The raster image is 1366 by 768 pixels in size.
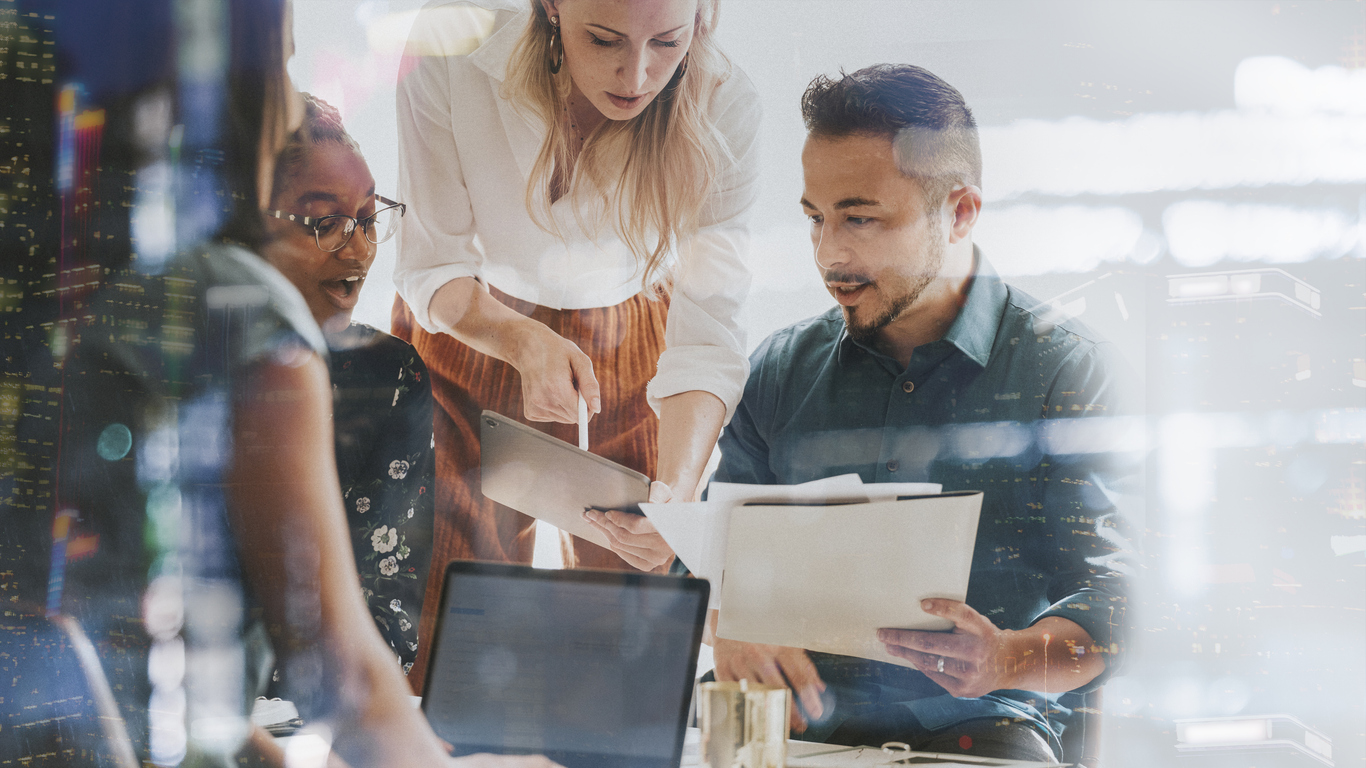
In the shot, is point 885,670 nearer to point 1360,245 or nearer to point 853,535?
point 853,535

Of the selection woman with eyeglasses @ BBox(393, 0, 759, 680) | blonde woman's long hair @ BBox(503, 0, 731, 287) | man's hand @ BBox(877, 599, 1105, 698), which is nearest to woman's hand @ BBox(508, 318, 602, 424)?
woman with eyeglasses @ BBox(393, 0, 759, 680)

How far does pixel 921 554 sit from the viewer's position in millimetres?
968

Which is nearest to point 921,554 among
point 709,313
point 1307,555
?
point 709,313

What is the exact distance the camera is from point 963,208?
1.03 m

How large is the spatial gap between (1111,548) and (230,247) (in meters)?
1.17

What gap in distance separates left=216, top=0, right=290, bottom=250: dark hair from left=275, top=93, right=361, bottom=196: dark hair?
0.03 metres

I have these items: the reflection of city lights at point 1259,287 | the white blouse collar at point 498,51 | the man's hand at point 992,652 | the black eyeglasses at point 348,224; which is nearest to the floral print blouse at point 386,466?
the black eyeglasses at point 348,224

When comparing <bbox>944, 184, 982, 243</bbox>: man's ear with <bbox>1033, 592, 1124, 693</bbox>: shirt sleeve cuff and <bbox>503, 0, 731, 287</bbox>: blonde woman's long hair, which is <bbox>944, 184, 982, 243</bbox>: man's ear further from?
<bbox>1033, 592, 1124, 693</bbox>: shirt sleeve cuff

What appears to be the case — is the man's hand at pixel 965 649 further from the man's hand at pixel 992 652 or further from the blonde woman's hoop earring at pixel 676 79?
the blonde woman's hoop earring at pixel 676 79

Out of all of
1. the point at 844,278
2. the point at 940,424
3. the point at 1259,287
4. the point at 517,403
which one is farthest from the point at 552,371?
the point at 1259,287

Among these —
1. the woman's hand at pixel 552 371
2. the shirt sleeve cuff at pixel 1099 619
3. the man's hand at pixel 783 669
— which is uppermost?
the woman's hand at pixel 552 371

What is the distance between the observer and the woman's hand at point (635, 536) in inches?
40.3

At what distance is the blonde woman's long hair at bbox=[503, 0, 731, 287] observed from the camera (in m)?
1.03

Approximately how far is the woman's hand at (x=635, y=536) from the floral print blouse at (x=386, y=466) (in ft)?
0.74
